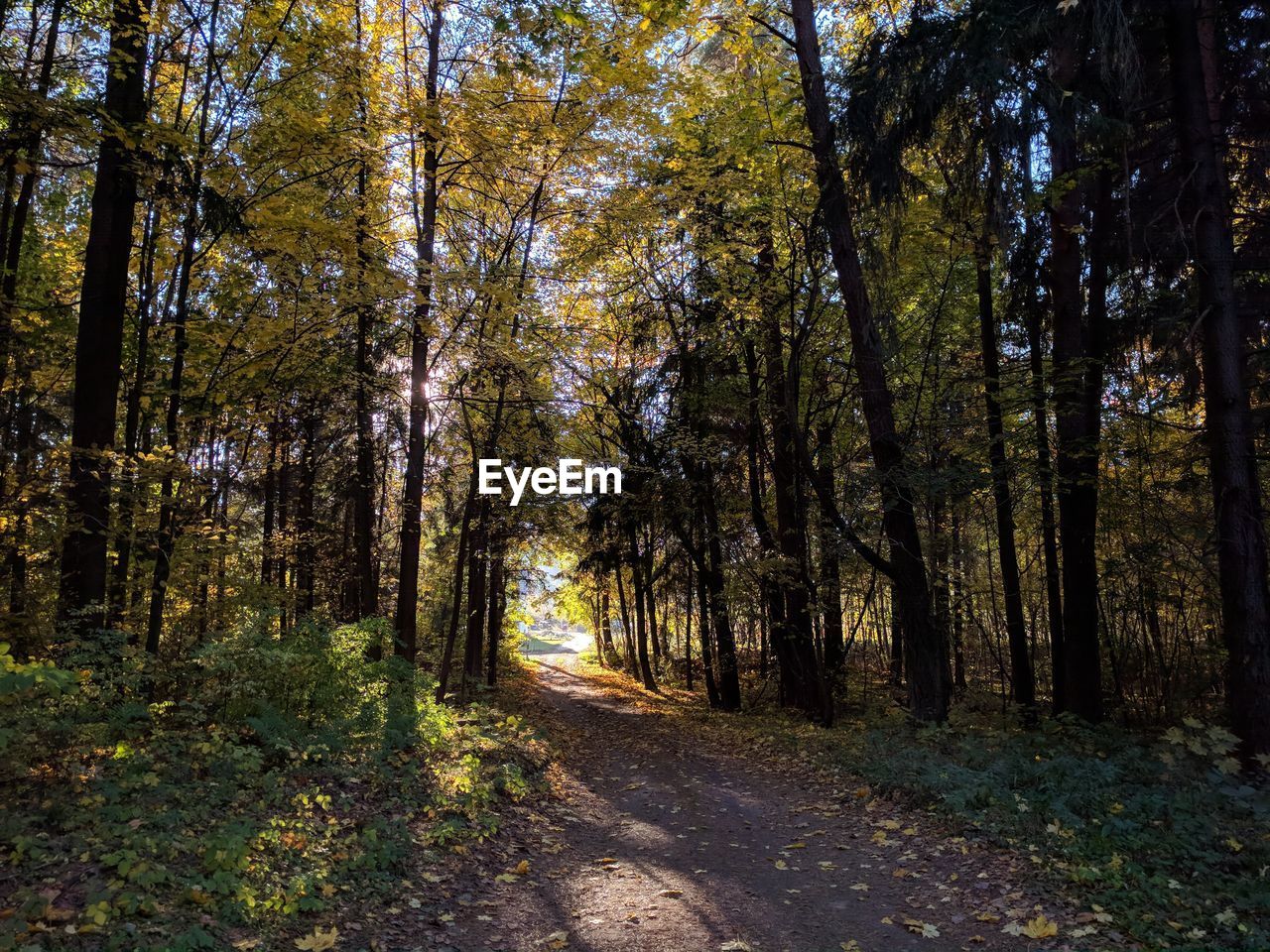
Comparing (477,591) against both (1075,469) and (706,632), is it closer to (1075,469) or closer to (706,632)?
(706,632)

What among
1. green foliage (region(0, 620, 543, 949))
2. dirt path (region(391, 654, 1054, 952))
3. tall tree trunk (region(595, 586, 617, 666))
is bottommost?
tall tree trunk (region(595, 586, 617, 666))

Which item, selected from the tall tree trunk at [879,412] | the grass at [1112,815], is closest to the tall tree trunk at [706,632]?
the tall tree trunk at [879,412]

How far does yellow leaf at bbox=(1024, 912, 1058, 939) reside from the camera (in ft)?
13.4

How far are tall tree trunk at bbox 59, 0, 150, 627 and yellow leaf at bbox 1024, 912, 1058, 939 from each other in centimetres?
810

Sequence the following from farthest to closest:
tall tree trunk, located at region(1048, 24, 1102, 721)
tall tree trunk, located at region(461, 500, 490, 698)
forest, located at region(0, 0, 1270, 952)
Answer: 1. tall tree trunk, located at region(461, 500, 490, 698)
2. tall tree trunk, located at region(1048, 24, 1102, 721)
3. forest, located at region(0, 0, 1270, 952)

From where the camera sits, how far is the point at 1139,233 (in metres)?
9.71

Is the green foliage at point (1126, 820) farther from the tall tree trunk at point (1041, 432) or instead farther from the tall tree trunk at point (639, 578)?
the tall tree trunk at point (639, 578)

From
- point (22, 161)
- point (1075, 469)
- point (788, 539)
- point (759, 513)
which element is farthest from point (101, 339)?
point (1075, 469)

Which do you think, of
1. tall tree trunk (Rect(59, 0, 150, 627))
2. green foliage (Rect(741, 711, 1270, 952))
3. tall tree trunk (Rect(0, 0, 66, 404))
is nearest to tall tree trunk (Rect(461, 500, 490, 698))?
tall tree trunk (Rect(59, 0, 150, 627))

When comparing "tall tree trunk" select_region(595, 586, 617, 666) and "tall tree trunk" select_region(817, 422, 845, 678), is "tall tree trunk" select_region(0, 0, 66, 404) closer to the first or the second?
"tall tree trunk" select_region(817, 422, 845, 678)

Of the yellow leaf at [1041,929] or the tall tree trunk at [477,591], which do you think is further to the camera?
the tall tree trunk at [477,591]

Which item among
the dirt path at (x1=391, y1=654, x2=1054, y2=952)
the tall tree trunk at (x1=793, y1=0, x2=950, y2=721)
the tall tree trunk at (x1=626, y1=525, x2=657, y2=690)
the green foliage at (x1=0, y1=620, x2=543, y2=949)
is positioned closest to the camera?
the green foliage at (x1=0, y1=620, x2=543, y2=949)

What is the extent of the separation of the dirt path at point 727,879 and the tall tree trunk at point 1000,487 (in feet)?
19.9

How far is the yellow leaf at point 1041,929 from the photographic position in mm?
4078
